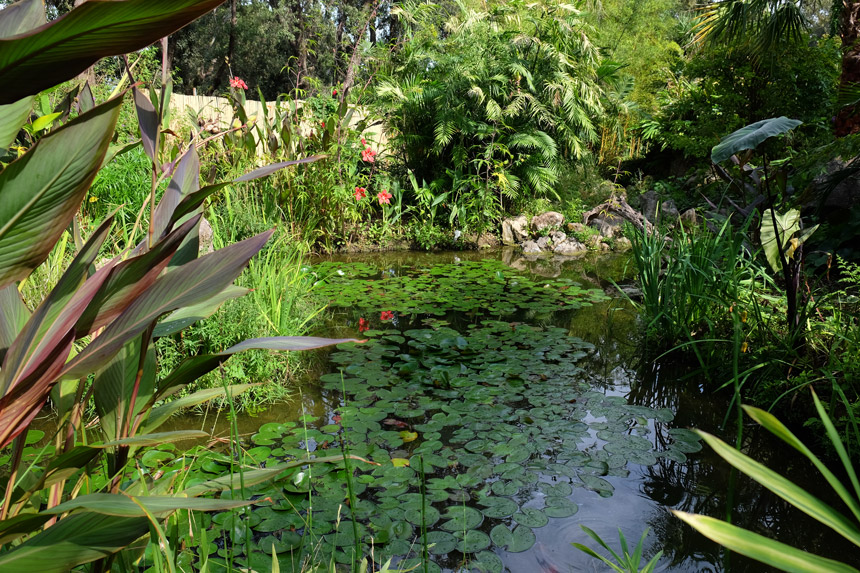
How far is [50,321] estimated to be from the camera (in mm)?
917

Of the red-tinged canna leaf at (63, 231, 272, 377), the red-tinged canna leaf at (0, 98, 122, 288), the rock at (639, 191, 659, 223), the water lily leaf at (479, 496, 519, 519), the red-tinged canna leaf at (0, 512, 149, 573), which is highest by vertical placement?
the red-tinged canna leaf at (0, 98, 122, 288)

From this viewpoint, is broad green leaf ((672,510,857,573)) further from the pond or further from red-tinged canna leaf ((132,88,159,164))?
red-tinged canna leaf ((132,88,159,164))

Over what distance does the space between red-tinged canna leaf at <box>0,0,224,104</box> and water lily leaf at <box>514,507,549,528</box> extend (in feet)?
5.81

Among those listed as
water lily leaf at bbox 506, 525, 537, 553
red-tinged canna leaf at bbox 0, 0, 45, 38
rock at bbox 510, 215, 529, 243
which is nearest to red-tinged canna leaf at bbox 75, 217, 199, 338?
red-tinged canna leaf at bbox 0, 0, 45, 38

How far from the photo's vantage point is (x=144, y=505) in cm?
81

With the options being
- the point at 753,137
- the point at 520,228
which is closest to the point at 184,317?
the point at 753,137

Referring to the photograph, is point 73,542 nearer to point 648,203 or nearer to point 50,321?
point 50,321

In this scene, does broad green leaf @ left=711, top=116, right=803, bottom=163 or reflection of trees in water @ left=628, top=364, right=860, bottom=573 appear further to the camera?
broad green leaf @ left=711, top=116, right=803, bottom=163

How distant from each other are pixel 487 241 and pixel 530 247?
2.05 ft

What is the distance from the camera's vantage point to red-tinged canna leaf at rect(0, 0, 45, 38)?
84 centimetres

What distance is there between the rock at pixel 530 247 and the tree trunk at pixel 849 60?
3.57 m

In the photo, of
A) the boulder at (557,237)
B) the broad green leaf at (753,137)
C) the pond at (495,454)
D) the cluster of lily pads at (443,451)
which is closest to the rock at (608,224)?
the boulder at (557,237)

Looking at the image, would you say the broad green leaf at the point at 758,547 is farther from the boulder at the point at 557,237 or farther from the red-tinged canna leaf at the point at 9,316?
the boulder at the point at 557,237

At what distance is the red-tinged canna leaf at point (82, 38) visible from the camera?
1.96 ft
